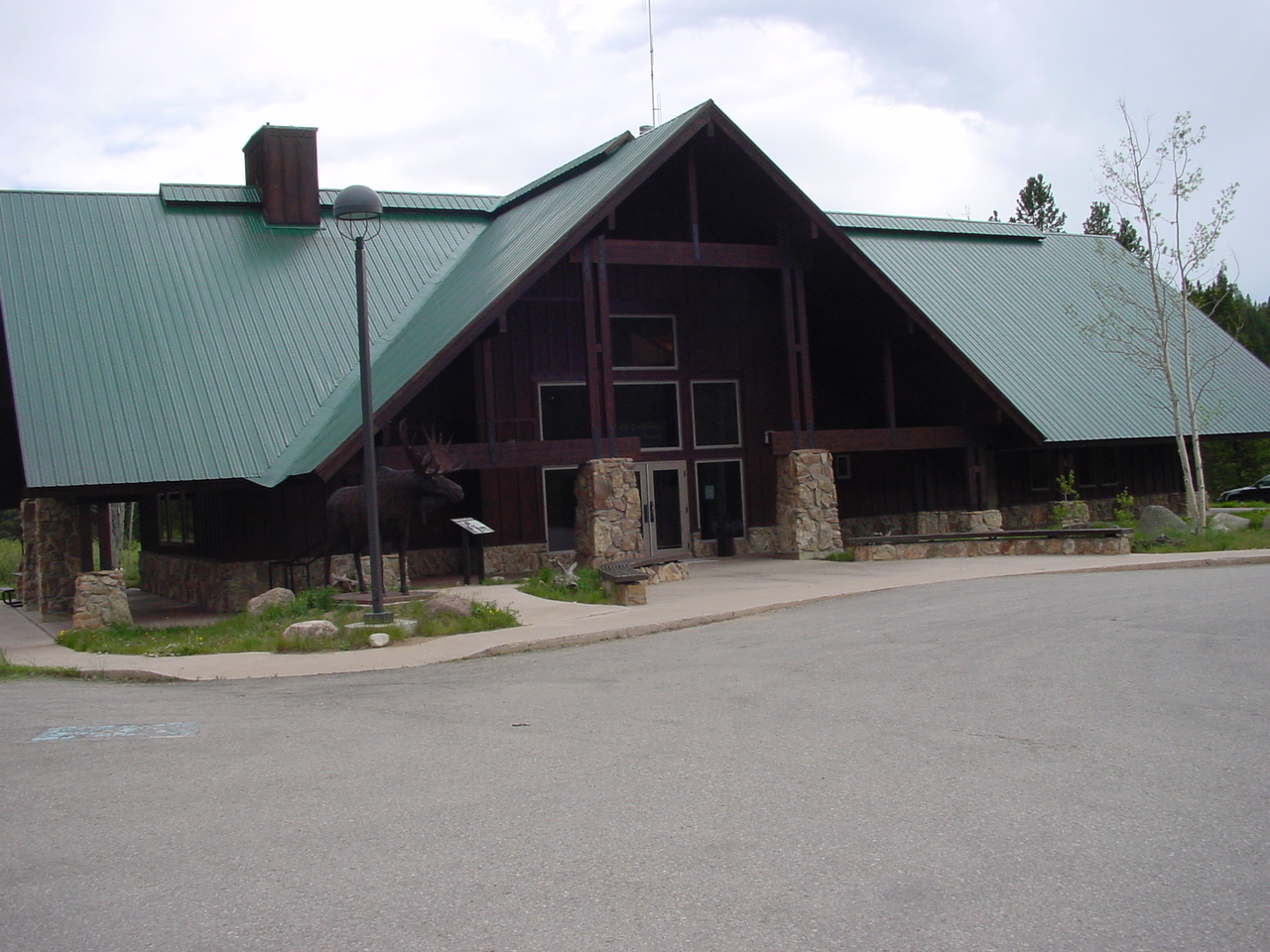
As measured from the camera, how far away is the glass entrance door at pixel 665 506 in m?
24.9

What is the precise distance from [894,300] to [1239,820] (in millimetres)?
17570

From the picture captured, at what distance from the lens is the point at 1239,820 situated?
5.80m

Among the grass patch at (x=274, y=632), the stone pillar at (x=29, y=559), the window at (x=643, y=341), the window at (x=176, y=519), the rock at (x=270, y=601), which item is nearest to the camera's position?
the grass patch at (x=274, y=632)

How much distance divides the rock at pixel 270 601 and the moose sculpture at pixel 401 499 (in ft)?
3.73

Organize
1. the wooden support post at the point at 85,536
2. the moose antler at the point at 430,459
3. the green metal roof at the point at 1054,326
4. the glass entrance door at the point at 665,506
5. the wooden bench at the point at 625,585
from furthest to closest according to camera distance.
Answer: the green metal roof at the point at 1054,326 → the glass entrance door at the point at 665,506 → the wooden support post at the point at 85,536 → the moose antler at the point at 430,459 → the wooden bench at the point at 625,585

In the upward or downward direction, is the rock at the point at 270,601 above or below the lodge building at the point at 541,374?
below

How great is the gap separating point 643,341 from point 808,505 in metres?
5.08

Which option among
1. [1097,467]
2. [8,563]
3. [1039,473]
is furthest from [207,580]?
[1097,467]

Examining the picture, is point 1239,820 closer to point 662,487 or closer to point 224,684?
point 224,684

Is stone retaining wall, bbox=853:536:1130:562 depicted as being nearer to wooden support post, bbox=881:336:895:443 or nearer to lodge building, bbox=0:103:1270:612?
lodge building, bbox=0:103:1270:612

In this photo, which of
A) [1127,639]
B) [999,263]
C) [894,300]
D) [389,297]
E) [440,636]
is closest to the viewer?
[1127,639]

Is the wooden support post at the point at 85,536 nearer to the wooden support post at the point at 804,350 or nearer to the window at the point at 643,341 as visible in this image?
the window at the point at 643,341

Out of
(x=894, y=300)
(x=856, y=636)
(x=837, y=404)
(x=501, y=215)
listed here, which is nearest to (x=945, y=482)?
(x=837, y=404)

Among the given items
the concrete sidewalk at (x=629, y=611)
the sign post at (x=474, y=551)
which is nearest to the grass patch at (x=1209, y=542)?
the concrete sidewalk at (x=629, y=611)
